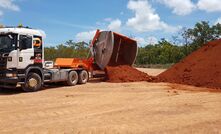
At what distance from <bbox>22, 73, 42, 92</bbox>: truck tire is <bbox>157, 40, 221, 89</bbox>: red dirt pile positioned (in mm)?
7225

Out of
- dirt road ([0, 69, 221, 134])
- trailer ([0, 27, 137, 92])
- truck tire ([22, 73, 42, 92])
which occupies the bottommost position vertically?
dirt road ([0, 69, 221, 134])

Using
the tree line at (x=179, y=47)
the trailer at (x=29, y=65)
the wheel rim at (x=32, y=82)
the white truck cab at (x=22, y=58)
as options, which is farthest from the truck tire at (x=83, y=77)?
the tree line at (x=179, y=47)

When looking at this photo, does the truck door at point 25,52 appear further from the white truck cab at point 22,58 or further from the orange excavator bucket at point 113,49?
the orange excavator bucket at point 113,49

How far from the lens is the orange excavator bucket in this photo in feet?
64.6

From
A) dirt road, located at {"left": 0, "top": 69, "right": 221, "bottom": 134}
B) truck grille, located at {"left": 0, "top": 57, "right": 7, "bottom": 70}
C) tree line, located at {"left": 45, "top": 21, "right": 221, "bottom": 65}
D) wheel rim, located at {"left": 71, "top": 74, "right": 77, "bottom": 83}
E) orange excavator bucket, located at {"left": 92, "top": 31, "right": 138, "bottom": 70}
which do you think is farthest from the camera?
tree line, located at {"left": 45, "top": 21, "right": 221, "bottom": 65}

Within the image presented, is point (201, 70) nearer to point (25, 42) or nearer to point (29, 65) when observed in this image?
point (29, 65)

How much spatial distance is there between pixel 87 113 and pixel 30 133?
2.66m

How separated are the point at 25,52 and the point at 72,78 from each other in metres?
3.94

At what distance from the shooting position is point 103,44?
1972 centimetres

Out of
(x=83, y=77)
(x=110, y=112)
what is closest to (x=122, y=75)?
(x=83, y=77)

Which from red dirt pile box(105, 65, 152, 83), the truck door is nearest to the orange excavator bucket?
red dirt pile box(105, 65, 152, 83)

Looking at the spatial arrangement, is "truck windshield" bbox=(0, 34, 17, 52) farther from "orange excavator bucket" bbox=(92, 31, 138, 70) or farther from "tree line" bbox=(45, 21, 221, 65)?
"tree line" bbox=(45, 21, 221, 65)

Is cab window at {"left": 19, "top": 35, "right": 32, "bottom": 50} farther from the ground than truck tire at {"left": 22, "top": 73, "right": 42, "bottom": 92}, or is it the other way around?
cab window at {"left": 19, "top": 35, "right": 32, "bottom": 50}

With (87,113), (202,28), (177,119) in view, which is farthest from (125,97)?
(202,28)
